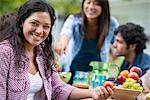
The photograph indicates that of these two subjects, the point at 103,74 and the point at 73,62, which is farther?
the point at 73,62

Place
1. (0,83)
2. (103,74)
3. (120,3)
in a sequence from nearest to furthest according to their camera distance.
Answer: (0,83) < (103,74) < (120,3)

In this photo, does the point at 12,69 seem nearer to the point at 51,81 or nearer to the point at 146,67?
the point at 51,81

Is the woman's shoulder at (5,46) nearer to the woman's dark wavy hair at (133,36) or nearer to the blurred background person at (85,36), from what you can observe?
the blurred background person at (85,36)

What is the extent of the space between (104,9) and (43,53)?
3.85 ft

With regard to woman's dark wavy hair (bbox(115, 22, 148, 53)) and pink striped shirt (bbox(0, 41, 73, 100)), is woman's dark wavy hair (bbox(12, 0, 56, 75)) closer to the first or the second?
pink striped shirt (bbox(0, 41, 73, 100))

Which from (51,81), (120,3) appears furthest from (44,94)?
(120,3)

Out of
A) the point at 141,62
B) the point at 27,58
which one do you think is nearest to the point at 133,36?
the point at 141,62

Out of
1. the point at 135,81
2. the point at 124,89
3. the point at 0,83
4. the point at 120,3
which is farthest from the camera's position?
the point at 120,3

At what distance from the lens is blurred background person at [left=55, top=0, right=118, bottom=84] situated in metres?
3.47

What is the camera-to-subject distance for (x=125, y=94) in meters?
2.26

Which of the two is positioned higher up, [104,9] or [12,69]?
[104,9]

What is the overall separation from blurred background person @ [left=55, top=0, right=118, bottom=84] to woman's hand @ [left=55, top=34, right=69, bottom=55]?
0.06 metres

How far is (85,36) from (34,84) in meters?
1.30

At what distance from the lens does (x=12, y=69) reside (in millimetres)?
2184
